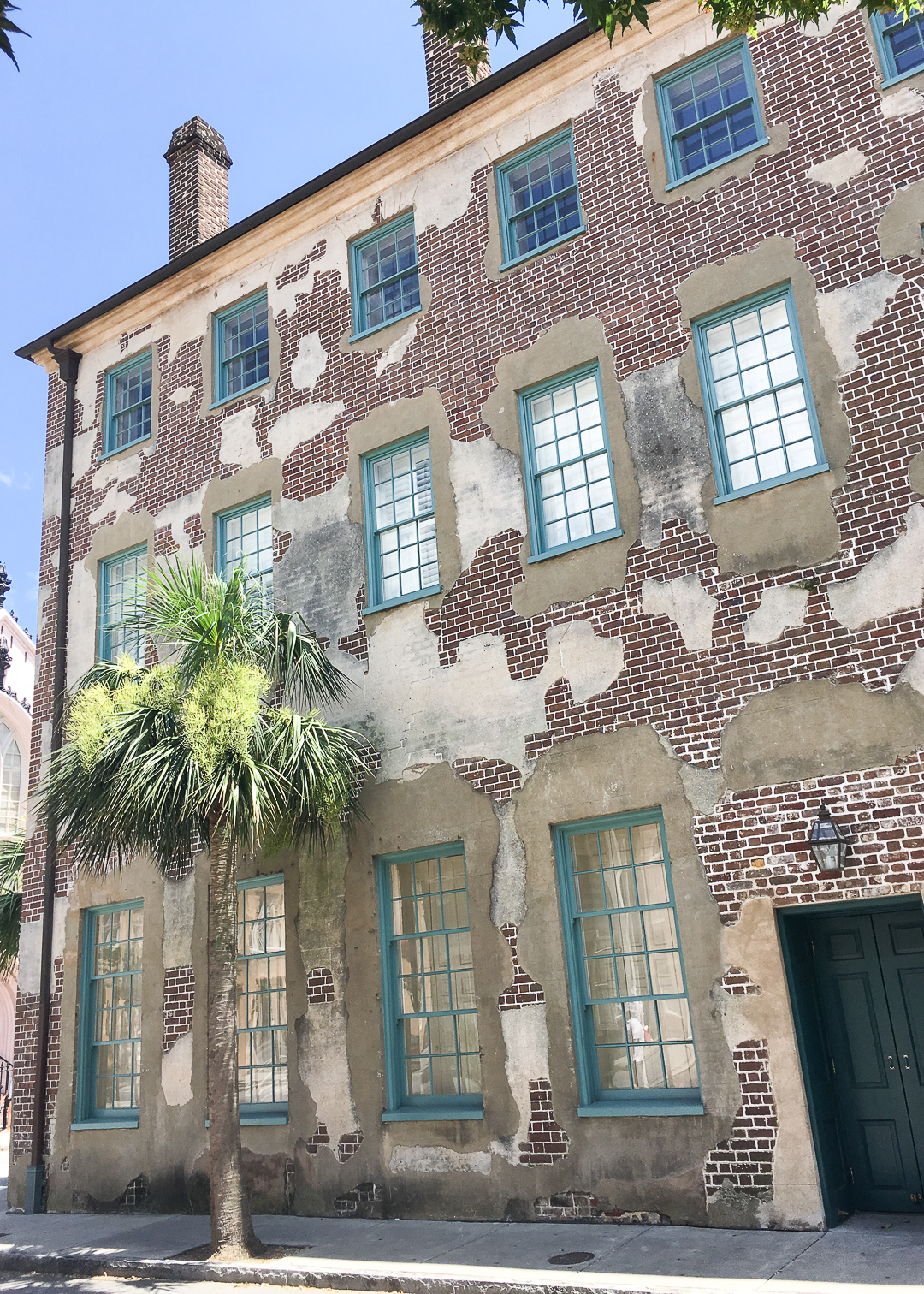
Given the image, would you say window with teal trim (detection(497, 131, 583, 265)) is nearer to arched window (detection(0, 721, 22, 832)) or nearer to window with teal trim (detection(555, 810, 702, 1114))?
window with teal trim (detection(555, 810, 702, 1114))

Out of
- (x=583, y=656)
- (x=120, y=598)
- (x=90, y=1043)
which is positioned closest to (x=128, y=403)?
(x=120, y=598)

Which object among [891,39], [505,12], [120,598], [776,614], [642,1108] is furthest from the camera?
[120,598]

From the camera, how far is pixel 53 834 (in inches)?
529

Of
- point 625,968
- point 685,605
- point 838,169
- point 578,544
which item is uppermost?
point 838,169

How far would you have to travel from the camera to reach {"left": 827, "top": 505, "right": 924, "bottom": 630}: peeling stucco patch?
827 cm

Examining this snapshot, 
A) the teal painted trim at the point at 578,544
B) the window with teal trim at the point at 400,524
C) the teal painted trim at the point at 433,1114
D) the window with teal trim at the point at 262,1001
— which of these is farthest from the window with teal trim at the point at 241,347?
the teal painted trim at the point at 433,1114

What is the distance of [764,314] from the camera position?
31.3 feet

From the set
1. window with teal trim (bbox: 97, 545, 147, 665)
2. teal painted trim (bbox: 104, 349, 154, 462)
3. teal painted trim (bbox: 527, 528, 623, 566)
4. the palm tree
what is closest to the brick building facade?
teal painted trim (bbox: 527, 528, 623, 566)

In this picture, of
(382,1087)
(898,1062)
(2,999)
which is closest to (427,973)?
(382,1087)

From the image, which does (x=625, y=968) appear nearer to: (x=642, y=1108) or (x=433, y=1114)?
(x=642, y=1108)

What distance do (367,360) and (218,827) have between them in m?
5.58

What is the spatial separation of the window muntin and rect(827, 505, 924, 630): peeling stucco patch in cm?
880

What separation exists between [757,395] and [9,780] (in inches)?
1090

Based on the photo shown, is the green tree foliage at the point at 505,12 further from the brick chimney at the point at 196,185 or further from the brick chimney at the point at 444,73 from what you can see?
the brick chimney at the point at 196,185
